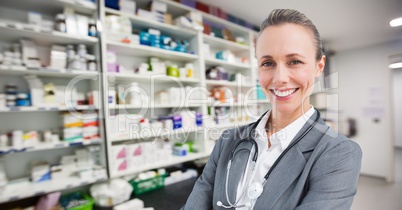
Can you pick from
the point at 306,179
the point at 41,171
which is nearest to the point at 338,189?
the point at 306,179

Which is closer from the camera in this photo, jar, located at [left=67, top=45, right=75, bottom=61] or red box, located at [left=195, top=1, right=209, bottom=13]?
jar, located at [left=67, top=45, right=75, bottom=61]

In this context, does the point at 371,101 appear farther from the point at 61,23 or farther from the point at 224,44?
the point at 61,23

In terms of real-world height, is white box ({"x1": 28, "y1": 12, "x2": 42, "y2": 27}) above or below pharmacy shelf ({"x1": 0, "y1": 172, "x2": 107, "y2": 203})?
above

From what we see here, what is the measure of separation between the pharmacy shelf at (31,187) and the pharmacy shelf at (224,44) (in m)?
1.97

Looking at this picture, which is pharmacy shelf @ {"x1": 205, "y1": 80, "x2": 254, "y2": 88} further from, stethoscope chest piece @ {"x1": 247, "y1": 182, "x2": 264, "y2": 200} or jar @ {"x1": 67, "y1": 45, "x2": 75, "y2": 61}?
stethoscope chest piece @ {"x1": 247, "y1": 182, "x2": 264, "y2": 200}

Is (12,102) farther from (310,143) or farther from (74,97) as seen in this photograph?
(310,143)

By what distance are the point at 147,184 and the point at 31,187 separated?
0.83 metres

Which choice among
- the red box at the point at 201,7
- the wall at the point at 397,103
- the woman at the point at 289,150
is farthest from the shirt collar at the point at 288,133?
the wall at the point at 397,103

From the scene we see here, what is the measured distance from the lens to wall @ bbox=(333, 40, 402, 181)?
3.47 metres

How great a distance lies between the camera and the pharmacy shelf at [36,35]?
4.01ft

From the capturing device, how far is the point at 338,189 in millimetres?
536

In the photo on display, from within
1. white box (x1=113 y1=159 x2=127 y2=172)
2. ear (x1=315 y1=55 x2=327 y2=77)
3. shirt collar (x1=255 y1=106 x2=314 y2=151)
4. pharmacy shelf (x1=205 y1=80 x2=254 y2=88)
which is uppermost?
pharmacy shelf (x1=205 y1=80 x2=254 y2=88)

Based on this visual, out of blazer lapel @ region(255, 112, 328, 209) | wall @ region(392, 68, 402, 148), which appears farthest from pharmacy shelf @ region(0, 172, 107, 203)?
wall @ region(392, 68, 402, 148)

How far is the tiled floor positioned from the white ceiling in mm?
1916
